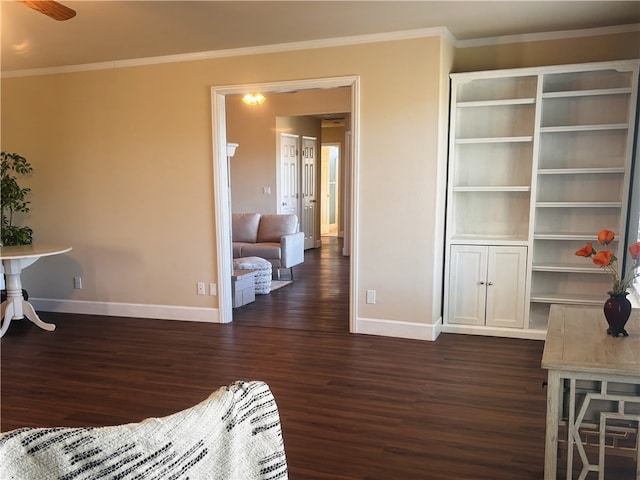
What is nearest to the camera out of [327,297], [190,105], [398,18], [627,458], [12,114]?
[627,458]

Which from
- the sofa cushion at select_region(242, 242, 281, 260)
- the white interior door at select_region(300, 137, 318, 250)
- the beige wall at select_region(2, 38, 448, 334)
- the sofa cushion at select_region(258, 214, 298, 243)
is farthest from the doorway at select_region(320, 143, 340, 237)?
the beige wall at select_region(2, 38, 448, 334)

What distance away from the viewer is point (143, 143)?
4.89 meters

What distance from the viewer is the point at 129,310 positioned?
516 cm

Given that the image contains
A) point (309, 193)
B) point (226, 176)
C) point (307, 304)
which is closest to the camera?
point (226, 176)

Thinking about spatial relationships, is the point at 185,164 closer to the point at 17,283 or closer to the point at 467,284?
the point at 17,283

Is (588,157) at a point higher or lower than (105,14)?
Answer: lower

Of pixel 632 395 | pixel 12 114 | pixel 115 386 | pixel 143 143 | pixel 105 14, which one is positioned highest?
pixel 105 14

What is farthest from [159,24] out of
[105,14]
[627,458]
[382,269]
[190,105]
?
[627,458]

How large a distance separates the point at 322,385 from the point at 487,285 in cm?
176

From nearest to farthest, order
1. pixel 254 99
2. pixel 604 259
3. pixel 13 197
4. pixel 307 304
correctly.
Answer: pixel 604 259, pixel 13 197, pixel 307 304, pixel 254 99

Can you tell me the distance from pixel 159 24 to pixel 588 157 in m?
3.50

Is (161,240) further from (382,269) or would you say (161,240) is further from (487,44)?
(487,44)

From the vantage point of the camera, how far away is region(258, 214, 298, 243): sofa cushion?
736cm

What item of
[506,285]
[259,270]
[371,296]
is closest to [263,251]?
[259,270]
